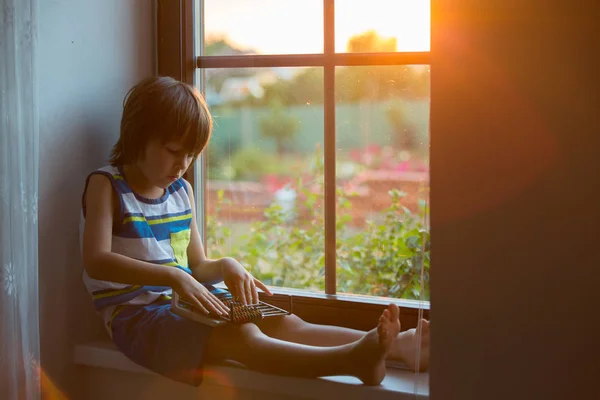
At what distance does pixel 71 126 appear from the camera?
1446mm

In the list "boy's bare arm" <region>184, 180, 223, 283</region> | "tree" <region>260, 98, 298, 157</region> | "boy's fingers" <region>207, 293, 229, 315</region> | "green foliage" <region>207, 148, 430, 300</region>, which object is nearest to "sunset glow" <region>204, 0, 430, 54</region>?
"tree" <region>260, 98, 298, 157</region>

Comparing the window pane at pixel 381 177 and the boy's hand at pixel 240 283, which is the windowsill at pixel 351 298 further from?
the boy's hand at pixel 240 283

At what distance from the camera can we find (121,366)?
1.43 metres

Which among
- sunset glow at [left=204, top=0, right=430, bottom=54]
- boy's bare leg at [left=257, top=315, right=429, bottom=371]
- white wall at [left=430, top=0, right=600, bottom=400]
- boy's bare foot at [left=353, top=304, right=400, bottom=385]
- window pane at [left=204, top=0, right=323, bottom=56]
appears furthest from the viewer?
window pane at [left=204, top=0, right=323, bottom=56]

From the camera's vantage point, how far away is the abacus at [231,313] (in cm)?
131

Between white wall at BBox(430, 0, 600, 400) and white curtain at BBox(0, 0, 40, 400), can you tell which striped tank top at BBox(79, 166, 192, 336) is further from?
white wall at BBox(430, 0, 600, 400)

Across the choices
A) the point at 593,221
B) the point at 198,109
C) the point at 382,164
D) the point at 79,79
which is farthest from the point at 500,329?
the point at 79,79

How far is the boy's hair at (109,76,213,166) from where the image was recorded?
4.52 ft

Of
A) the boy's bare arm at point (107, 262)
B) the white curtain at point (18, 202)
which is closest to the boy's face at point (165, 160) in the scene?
the boy's bare arm at point (107, 262)

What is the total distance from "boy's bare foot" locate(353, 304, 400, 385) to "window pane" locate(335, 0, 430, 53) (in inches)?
22.5

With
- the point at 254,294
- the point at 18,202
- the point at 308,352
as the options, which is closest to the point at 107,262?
the point at 18,202

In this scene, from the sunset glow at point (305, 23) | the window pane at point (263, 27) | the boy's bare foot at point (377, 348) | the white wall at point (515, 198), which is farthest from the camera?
the window pane at point (263, 27)

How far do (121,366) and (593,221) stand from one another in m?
1.01

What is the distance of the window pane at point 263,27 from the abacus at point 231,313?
1.92 ft
